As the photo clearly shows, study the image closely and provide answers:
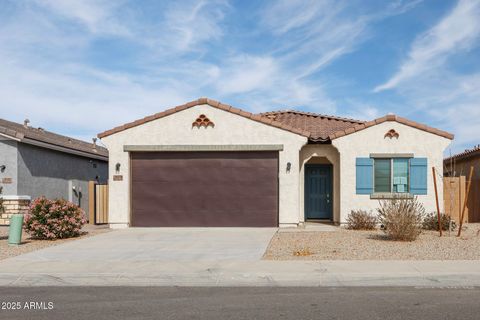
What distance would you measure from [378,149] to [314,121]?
533 centimetres

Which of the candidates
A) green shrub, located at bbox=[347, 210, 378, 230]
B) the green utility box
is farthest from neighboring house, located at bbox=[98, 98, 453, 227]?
the green utility box

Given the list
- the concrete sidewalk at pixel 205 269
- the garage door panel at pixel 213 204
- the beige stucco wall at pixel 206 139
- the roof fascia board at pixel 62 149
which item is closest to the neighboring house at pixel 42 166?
the roof fascia board at pixel 62 149

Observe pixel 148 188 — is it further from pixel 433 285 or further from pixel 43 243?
pixel 433 285

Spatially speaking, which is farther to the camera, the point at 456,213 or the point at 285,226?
the point at 456,213

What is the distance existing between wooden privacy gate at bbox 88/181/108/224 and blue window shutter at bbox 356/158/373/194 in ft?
30.6

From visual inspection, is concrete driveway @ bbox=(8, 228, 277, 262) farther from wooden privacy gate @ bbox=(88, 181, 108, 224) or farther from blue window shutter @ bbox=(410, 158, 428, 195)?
blue window shutter @ bbox=(410, 158, 428, 195)

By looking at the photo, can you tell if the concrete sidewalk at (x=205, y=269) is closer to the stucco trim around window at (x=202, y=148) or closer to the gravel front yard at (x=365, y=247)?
the gravel front yard at (x=365, y=247)

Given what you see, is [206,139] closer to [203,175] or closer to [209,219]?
[203,175]

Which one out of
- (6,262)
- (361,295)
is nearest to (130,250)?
(6,262)

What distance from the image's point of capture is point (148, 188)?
762 inches

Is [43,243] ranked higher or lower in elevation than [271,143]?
lower

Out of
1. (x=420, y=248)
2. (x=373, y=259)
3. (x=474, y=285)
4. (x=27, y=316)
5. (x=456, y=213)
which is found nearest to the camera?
(x=27, y=316)

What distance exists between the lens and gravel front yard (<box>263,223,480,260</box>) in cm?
1210

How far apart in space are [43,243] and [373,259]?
9110mm
